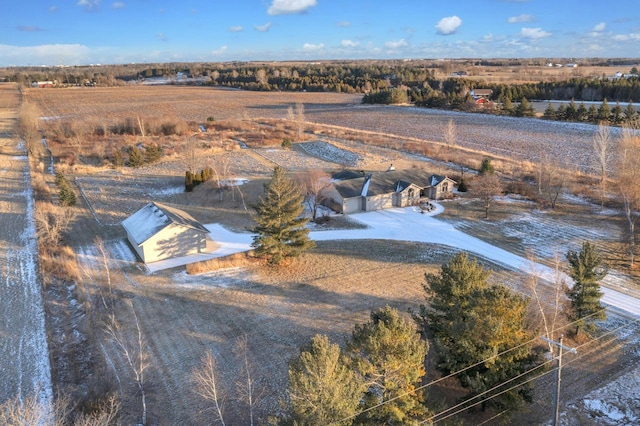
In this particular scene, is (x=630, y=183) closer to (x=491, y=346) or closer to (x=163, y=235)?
(x=491, y=346)

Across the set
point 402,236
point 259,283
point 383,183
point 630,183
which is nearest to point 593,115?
point 630,183

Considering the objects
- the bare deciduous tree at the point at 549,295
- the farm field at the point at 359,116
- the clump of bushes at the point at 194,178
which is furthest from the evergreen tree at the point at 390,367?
the farm field at the point at 359,116

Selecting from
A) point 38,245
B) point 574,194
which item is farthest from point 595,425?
point 38,245

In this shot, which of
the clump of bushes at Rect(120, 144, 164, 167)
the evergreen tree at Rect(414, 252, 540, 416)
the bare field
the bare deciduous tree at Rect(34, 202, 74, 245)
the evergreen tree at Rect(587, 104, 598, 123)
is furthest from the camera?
the bare field

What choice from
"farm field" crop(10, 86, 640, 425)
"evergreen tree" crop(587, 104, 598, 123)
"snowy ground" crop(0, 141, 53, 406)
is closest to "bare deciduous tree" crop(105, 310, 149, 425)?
"farm field" crop(10, 86, 640, 425)

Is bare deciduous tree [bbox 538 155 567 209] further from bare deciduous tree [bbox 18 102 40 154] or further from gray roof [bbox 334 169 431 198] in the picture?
bare deciduous tree [bbox 18 102 40 154]

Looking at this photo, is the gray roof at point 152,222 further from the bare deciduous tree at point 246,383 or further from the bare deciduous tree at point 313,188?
the bare deciduous tree at point 246,383
